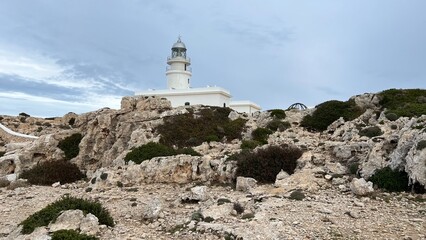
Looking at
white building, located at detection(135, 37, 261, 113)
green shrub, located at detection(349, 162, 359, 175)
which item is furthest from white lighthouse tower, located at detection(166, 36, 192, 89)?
green shrub, located at detection(349, 162, 359, 175)

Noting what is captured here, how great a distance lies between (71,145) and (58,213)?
73.6 feet

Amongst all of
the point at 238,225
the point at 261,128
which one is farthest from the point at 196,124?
the point at 238,225

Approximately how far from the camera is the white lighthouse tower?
2363 inches

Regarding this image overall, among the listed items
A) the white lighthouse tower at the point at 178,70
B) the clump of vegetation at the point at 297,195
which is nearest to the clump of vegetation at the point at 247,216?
the clump of vegetation at the point at 297,195

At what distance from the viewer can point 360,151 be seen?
19.2 metres

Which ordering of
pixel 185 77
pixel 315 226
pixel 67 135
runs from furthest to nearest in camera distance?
1. pixel 185 77
2. pixel 67 135
3. pixel 315 226

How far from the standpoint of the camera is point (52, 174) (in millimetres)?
24531

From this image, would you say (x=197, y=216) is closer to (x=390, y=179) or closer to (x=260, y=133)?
(x=390, y=179)

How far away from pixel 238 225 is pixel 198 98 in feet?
139

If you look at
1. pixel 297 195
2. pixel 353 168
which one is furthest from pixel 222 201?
pixel 353 168

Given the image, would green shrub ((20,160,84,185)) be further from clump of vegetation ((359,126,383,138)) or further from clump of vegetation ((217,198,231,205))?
clump of vegetation ((359,126,383,138))

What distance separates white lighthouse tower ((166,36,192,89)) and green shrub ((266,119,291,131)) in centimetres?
2998

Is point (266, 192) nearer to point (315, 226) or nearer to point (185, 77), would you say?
point (315, 226)

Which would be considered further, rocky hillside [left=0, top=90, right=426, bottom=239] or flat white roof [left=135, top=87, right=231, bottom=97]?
flat white roof [left=135, top=87, right=231, bottom=97]
